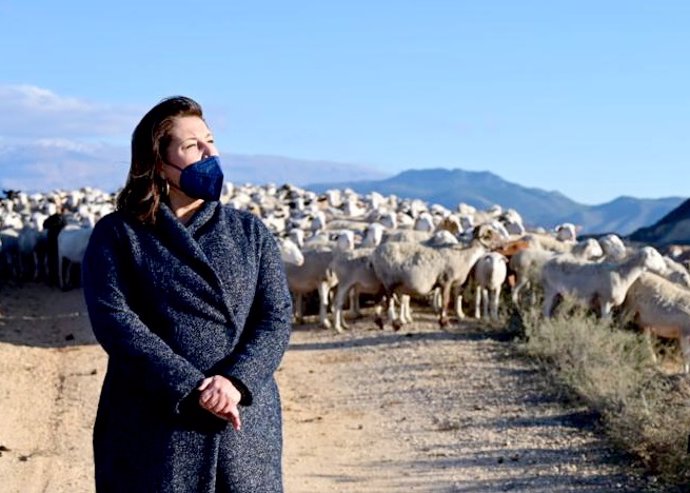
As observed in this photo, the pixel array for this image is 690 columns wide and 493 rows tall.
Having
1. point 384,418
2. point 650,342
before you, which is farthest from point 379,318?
point 384,418

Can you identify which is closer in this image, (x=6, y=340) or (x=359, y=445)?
(x=359, y=445)

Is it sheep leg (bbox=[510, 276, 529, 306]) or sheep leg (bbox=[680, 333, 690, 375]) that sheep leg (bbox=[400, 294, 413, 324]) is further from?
sheep leg (bbox=[680, 333, 690, 375])

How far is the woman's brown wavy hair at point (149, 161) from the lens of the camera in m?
4.02

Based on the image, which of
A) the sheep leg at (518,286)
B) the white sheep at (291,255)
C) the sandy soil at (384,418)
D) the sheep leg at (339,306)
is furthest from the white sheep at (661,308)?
the white sheep at (291,255)

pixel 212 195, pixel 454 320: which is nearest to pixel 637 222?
pixel 454 320

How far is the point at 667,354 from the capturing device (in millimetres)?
14523

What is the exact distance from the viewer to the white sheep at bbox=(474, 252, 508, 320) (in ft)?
57.2

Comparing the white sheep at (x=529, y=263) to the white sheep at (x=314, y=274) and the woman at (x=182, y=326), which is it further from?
the woman at (x=182, y=326)

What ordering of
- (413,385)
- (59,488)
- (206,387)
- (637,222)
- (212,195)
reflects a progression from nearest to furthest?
(206,387), (212,195), (59,488), (413,385), (637,222)

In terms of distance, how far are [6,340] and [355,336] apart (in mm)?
4798

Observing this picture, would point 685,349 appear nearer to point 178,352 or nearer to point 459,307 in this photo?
point 459,307

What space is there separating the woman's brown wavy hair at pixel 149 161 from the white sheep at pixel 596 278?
11.5 metres

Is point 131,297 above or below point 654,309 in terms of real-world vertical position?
above

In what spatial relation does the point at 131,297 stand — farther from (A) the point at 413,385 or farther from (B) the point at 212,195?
(A) the point at 413,385
